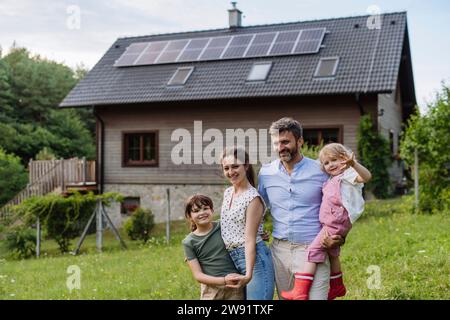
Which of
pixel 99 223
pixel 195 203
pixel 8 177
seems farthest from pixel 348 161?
pixel 8 177

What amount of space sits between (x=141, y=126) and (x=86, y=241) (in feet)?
18.2

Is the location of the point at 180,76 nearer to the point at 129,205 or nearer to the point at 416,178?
the point at 129,205

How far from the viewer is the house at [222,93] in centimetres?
1808

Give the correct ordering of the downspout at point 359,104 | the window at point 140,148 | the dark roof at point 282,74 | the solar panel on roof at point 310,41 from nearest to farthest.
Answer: the downspout at point 359,104 < the dark roof at point 282,74 < the solar panel on roof at point 310,41 < the window at point 140,148

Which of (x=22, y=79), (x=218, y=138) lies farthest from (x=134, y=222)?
(x=22, y=79)

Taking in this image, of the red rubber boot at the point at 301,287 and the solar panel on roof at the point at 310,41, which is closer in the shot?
the red rubber boot at the point at 301,287

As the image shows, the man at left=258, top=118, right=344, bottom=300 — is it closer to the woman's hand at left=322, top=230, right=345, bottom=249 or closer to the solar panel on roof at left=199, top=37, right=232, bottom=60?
the woman's hand at left=322, top=230, right=345, bottom=249

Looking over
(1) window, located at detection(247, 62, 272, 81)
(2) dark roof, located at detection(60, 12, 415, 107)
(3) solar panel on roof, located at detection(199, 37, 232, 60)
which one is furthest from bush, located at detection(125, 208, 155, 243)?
(3) solar panel on roof, located at detection(199, 37, 232, 60)

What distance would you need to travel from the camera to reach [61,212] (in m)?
14.1

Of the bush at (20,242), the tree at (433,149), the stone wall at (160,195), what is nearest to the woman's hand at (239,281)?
the tree at (433,149)

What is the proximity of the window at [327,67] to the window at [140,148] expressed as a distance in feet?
20.1

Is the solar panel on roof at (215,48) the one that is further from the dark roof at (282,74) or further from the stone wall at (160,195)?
the stone wall at (160,195)

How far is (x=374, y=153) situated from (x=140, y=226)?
24.7 ft
